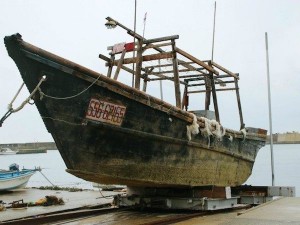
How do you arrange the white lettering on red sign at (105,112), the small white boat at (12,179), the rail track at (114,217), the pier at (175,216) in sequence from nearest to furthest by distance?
the pier at (175,216) < the white lettering on red sign at (105,112) < the rail track at (114,217) < the small white boat at (12,179)

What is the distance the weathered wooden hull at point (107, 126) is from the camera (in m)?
5.66

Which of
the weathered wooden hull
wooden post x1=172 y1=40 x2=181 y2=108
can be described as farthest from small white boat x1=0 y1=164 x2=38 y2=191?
wooden post x1=172 y1=40 x2=181 y2=108

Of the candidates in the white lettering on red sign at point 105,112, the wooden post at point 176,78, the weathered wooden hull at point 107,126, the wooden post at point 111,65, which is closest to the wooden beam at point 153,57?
the wooden post at point 176,78

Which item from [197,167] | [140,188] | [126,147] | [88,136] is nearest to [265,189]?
[197,167]

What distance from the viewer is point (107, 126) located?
20.0 ft

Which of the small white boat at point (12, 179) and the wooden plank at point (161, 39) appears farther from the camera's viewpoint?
the small white boat at point (12, 179)

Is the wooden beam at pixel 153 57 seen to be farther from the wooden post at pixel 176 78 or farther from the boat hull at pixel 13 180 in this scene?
the boat hull at pixel 13 180

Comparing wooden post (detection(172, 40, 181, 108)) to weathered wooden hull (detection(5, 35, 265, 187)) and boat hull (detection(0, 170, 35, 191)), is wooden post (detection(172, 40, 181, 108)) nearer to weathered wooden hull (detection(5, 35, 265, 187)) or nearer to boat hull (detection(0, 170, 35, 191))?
weathered wooden hull (detection(5, 35, 265, 187))

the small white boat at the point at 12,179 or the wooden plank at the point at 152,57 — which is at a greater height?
the wooden plank at the point at 152,57

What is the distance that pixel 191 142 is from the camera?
7.41 meters

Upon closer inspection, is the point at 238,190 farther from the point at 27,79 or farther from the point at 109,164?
the point at 27,79

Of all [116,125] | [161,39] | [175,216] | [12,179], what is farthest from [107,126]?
[12,179]

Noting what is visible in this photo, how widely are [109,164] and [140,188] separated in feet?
6.09

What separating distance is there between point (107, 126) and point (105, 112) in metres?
0.23
